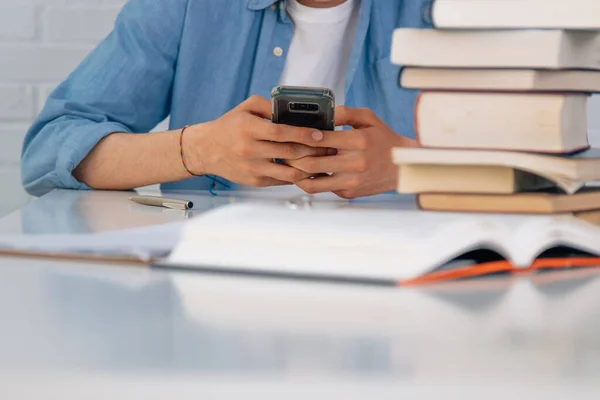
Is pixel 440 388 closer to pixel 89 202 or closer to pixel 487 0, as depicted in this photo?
pixel 487 0

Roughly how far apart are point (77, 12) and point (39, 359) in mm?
1845

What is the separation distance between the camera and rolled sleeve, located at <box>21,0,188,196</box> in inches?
57.0

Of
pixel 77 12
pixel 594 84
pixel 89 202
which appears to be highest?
pixel 77 12

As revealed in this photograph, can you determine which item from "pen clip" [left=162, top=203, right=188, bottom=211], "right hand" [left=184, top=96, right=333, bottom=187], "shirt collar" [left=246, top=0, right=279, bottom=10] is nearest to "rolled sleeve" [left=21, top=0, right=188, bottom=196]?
"shirt collar" [left=246, top=0, right=279, bottom=10]

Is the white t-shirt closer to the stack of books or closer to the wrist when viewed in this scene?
the wrist

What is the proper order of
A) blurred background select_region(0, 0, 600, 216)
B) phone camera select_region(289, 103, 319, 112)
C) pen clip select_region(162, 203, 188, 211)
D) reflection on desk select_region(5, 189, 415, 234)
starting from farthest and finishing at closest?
blurred background select_region(0, 0, 600, 216) → phone camera select_region(289, 103, 319, 112) → pen clip select_region(162, 203, 188, 211) → reflection on desk select_region(5, 189, 415, 234)

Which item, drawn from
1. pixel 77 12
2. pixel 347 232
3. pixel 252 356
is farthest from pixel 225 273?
pixel 77 12

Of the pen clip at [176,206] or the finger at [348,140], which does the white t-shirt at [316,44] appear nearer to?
the finger at [348,140]

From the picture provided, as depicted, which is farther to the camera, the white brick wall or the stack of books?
the white brick wall

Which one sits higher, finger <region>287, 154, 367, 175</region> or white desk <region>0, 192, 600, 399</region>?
finger <region>287, 154, 367, 175</region>

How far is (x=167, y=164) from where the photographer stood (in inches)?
55.1

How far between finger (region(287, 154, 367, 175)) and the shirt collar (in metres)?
0.52

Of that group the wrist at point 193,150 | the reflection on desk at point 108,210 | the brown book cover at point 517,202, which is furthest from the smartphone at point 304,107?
the brown book cover at point 517,202

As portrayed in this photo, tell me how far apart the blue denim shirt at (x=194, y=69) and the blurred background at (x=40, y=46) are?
1.78 feet
